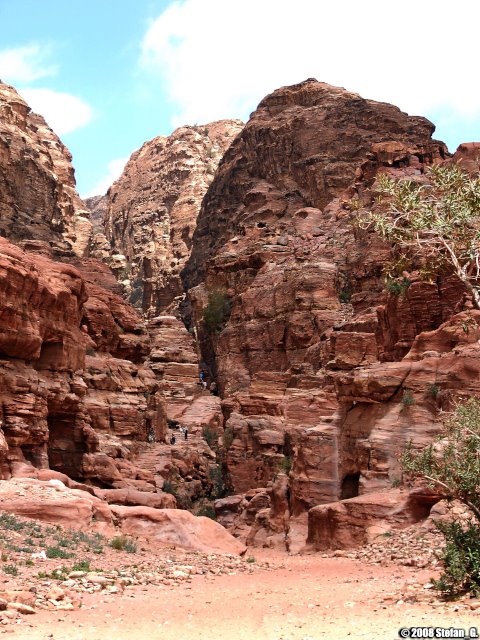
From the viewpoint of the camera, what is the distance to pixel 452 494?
53.7ft

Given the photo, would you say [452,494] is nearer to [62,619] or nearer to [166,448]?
[62,619]

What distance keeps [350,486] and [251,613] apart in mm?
17387

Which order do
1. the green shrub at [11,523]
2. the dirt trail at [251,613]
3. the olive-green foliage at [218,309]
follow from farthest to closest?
1. the olive-green foliage at [218,309]
2. the green shrub at [11,523]
3. the dirt trail at [251,613]

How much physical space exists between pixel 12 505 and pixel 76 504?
1.82 metres

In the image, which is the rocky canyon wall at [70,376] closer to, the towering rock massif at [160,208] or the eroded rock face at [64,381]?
the eroded rock face at [64,381]

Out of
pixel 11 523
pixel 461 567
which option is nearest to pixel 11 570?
pixel 11 523

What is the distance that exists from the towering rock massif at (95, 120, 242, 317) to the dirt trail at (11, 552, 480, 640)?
95806 mm

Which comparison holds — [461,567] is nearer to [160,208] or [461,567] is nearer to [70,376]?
[70,376]

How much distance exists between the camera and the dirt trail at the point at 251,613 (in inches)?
505

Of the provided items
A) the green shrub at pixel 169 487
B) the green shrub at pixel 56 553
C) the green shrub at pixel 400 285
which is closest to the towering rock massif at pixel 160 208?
the green shrub at pixel 169 487

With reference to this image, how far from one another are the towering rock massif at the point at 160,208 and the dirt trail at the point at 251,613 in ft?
314

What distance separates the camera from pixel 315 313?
64.5 meters

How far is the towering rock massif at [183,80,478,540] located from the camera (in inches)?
1192

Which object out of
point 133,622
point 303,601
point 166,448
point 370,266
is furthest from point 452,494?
point 370,266
